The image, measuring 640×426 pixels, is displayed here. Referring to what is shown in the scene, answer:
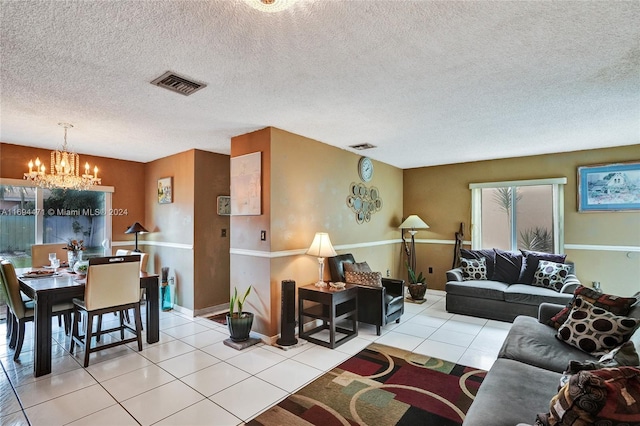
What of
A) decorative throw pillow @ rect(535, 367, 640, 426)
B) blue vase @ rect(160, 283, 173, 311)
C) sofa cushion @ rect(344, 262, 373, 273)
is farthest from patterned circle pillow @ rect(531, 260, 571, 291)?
blue vase @ rect(160, 283, 173, 311)

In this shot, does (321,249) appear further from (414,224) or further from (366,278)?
(414,224)

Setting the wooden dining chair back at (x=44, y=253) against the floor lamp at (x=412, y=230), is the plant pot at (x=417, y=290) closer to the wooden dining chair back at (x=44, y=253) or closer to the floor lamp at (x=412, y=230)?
the floor lamp at (x=412, y=230)

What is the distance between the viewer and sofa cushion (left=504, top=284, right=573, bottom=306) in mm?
4059

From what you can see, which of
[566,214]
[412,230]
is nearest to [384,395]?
[412,230]

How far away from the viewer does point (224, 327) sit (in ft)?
14.1

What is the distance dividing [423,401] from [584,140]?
4.13 m

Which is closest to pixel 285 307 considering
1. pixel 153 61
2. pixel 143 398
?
pixel 143 398

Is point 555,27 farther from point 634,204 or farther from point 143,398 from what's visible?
point 634,204

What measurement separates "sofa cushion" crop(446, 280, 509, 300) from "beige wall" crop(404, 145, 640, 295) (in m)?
1.20

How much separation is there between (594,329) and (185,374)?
3.37m

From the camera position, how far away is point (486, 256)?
17.4ft

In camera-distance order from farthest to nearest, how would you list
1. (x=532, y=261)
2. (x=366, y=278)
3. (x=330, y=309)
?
(x=532, y=261) < (x=366, y=278) < (x=330, y=309)

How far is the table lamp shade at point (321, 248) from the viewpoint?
12.7 ft

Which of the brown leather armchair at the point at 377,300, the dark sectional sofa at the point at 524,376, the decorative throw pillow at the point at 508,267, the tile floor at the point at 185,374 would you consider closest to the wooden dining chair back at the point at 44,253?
the tile floor at the point at 185,374
